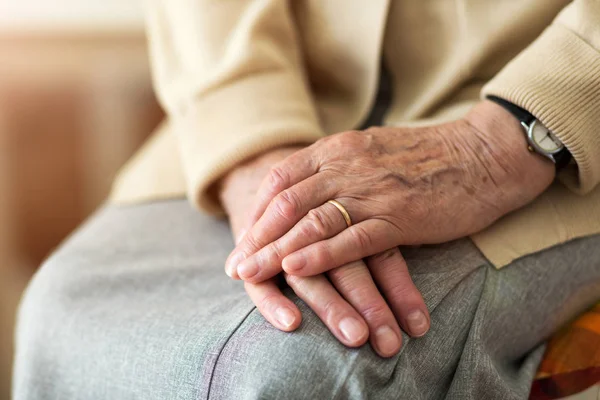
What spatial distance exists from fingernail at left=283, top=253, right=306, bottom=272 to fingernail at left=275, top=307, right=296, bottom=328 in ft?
0.12

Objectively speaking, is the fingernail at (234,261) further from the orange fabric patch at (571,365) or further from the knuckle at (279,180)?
the orange fabric patch at (571,365)

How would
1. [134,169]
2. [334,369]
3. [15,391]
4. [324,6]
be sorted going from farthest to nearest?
[134,169] → [324,6] → [15,391] → [334,369]

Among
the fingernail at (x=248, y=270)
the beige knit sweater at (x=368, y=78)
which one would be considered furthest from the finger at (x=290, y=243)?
the beige knit sweater at (x=368, y=78)

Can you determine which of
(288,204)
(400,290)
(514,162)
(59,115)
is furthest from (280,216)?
(59,115)

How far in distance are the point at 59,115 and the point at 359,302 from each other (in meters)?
1.49

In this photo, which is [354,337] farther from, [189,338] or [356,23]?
[356,23]

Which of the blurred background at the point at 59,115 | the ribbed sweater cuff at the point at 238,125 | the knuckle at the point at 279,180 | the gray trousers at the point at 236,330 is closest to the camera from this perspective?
the gray trousers at the point at 236,330

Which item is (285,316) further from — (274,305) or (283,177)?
(283,177)

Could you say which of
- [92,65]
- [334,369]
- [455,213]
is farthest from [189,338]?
[92,65]

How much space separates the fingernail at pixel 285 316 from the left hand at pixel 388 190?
38mm

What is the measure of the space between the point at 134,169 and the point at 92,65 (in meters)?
0.93

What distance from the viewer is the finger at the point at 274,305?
0.48 metres

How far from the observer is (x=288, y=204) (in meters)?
0.54

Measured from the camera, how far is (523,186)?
59cm
